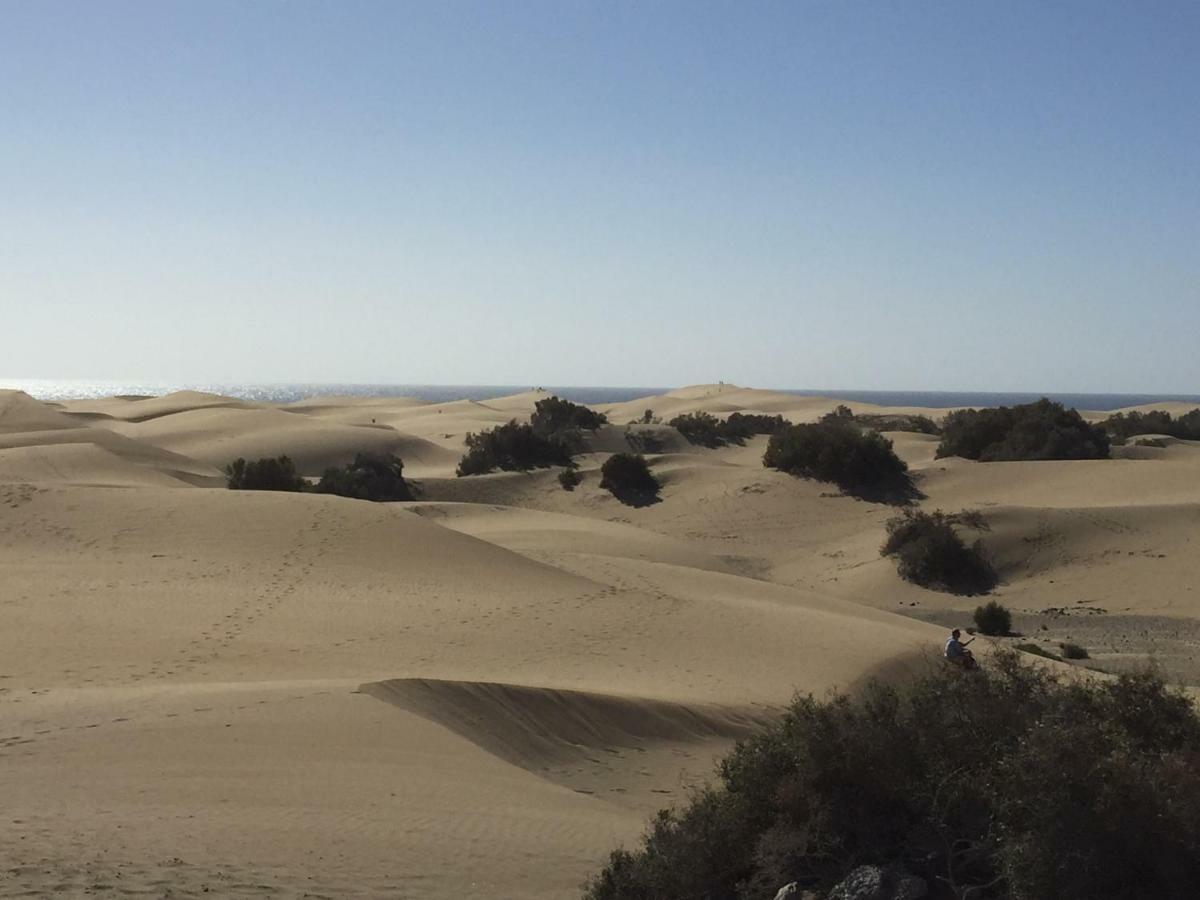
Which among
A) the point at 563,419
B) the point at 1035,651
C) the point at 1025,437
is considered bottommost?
the point at 1035,651

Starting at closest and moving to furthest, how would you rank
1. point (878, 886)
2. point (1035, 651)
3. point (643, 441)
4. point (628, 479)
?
point (878, 886) → point (1035, 651) → point (628, 479) → point (643, 441)

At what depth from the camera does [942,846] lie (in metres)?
6.08

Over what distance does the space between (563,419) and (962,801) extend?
4075 cm

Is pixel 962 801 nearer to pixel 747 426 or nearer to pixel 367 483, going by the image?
pixel 367 483

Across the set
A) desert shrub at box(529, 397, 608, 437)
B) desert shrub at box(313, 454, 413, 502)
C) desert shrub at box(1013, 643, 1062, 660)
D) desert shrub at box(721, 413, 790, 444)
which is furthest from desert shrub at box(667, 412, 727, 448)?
desert shrub at box(1013, 643, 1062, 660)

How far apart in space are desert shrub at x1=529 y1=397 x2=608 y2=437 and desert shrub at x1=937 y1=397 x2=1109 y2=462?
13.9 m

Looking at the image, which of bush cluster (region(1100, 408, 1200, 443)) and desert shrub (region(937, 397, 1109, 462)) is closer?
desert shrub (region(937, 397, 1109, 462))

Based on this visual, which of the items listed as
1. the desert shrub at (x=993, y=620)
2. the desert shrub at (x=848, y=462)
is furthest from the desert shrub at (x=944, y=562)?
the desert shrub at (x=848, y=462)

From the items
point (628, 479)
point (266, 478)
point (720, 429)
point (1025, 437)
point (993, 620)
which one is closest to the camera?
point (993, 620)

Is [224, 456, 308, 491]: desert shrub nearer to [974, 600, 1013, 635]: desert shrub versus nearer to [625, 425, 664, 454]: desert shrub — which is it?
[625, 425, 664, 454]: desert shrub

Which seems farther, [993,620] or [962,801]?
[993,620]

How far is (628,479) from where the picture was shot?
36719 mm

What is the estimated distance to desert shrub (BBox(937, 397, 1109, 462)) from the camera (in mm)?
37094

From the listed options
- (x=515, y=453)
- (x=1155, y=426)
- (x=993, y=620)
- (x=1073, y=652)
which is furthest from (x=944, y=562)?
(x=1155, y=426)
